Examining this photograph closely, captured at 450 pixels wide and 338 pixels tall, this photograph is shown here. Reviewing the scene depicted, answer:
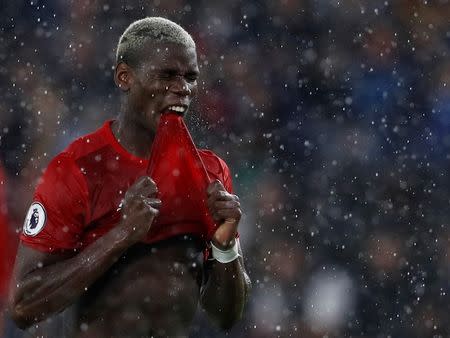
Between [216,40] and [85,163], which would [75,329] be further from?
[216,40]

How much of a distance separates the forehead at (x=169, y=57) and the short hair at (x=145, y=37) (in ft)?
0.06

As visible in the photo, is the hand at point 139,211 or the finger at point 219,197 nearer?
the hand at point 139,211

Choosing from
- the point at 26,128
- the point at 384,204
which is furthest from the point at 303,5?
the point at 26,128

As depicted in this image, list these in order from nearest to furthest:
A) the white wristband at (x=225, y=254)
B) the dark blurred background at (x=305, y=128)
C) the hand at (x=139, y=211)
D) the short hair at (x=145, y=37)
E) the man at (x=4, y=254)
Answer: the hand at (x=139, y=211)
the white wristband at (x=225, y=254)
the short hair at (x=145, y=37)
the man at (x=4, y=254)
the dark blurred background at (x=305, y=128)

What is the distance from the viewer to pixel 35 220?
245 centimetres

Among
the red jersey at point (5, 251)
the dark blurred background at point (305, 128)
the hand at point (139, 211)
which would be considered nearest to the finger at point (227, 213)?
the hand at point (139, 211)

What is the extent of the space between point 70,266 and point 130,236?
0.67 ft

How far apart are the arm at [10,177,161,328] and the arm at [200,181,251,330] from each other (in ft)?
0.70

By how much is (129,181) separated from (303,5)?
12.2 feet

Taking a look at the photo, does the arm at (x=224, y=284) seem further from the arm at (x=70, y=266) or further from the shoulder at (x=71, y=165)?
the shoulder at (x=71, y=165)

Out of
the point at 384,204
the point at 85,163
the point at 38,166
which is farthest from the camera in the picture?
the point at 384,204

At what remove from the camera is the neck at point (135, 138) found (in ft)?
8.65

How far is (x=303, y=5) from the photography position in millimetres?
6020

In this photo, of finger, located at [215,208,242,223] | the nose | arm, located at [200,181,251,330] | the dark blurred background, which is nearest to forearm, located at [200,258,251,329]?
arm, located at [200,181,251,330]
